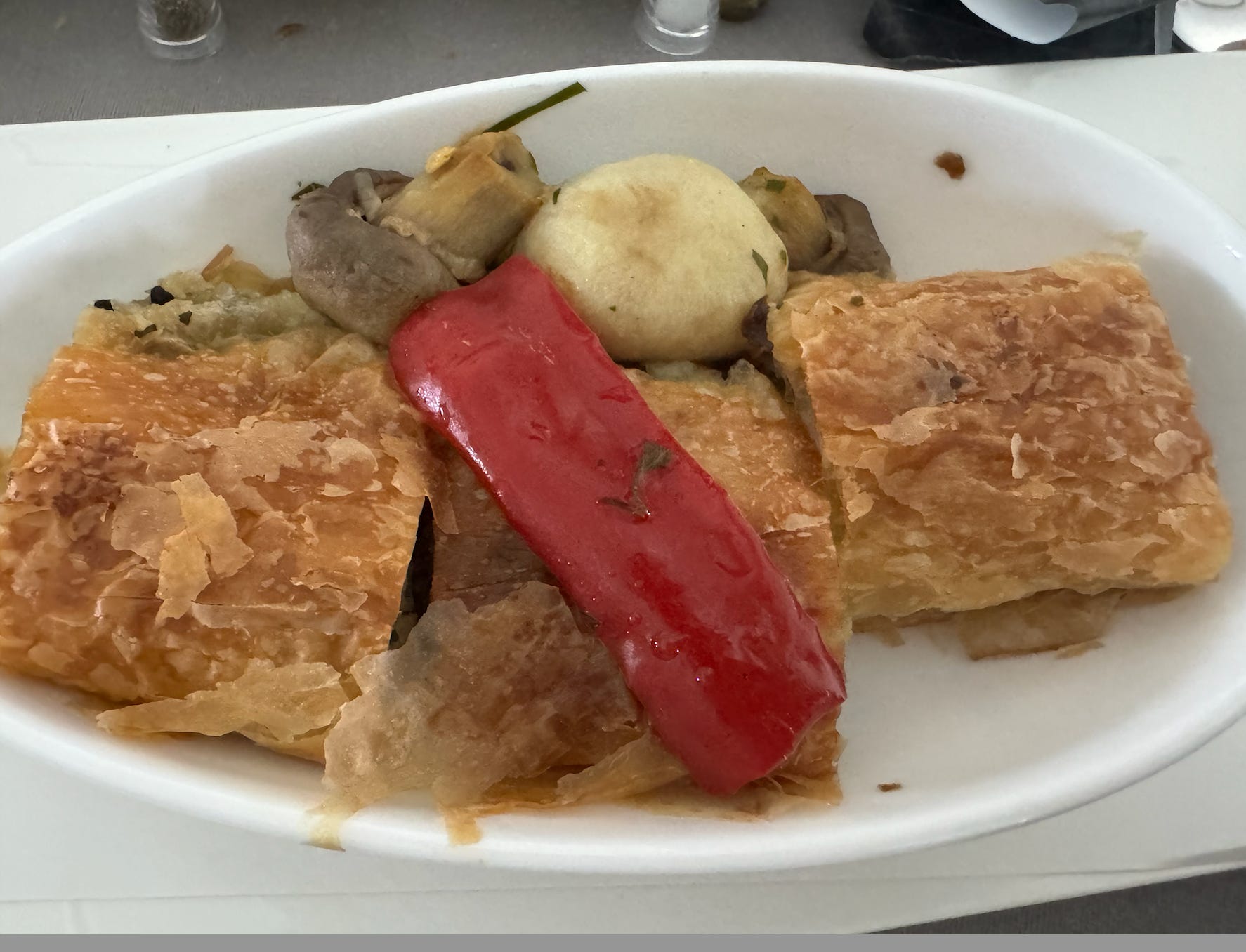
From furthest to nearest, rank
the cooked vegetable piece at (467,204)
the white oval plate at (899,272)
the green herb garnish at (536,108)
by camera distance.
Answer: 1. the green herb garnish at (536,108)
2. the cooked vegetable piece at (467,204)
3. the white oval plate at (899,272)

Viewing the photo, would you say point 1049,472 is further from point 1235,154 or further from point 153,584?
point 153,584

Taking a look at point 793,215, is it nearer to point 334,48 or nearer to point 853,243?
point 853,243

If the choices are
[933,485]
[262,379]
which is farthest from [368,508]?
[933,485]

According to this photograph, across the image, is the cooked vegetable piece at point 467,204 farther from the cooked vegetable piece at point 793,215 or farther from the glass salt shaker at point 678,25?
the glass salt shaker at point 678,25

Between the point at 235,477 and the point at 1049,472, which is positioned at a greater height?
the point at 235,477

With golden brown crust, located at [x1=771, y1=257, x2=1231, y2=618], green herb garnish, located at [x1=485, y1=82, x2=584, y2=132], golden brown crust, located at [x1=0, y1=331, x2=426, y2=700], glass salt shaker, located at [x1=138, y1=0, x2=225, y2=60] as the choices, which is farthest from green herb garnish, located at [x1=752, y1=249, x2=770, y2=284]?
glass salt shaker, located at [x1=138, y1=0, x2=225, y2=60]

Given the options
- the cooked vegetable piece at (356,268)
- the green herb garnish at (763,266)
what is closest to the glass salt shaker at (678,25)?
the green herb garnish at (763,266)
